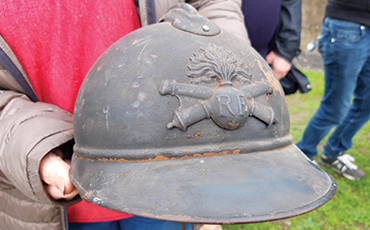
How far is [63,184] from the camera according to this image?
3.50 feet

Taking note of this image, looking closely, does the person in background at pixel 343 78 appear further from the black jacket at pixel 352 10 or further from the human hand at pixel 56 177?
the human hand at pixel 56 177

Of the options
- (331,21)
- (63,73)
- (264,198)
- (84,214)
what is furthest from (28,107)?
(331,21)

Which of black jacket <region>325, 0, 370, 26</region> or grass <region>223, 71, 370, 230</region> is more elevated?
black jacket <region>325, 0, 370, 26</region>

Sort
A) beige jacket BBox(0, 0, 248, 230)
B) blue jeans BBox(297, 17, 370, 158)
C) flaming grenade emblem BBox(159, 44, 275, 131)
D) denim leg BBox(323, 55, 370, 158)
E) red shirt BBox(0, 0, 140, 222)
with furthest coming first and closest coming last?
denim leg BBox(323, 55, 370, 158), blue jeans BBox(297, 17, 370, 158), red shirt BBox(0, 0, 140, 222), beige jacket BBox(0, 0, 248, 230), flaming grenade emblem BBox(159, 44, 275, 131)

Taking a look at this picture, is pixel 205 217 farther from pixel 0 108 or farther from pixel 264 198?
pixel 0 108

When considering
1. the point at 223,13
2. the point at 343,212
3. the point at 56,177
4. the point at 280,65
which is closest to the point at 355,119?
the point at 343,212

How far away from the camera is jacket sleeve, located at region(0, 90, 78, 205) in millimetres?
1075

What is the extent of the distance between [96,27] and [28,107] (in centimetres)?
50

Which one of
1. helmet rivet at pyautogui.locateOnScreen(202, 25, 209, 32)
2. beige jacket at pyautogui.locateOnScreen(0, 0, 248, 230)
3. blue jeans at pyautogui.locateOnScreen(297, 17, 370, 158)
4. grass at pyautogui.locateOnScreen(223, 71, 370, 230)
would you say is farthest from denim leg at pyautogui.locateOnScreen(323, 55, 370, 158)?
helmet rivet at pyautogui.locateOnScreen(202, 25, 209, 32)

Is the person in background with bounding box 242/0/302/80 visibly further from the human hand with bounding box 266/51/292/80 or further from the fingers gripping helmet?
the fingers gripping helmet

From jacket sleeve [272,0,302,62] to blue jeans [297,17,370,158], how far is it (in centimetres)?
91

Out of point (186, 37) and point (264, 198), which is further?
point (186, 37)

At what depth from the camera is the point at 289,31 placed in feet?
7.74

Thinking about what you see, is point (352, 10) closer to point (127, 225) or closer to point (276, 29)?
point (276, 29)
